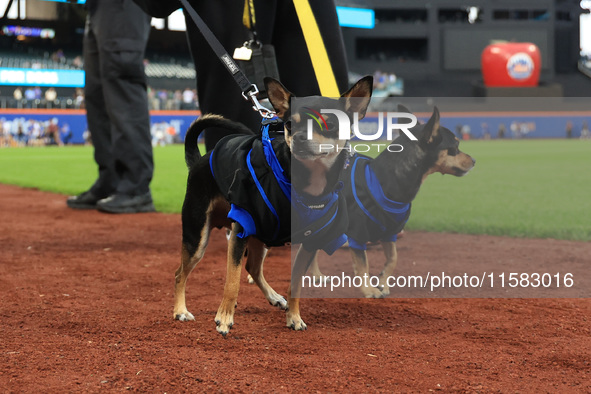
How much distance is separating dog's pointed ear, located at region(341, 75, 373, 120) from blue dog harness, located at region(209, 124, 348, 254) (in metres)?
0.27

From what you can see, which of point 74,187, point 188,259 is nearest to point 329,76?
point 188,259

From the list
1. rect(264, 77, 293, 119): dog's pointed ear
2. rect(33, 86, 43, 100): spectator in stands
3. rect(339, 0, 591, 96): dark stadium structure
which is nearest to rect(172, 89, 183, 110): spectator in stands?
rect(33, 86, 43, 100): spectator in stands

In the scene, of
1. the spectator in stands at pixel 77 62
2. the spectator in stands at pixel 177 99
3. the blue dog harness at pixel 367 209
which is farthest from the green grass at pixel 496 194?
the spectator in stands at pixel 77 62

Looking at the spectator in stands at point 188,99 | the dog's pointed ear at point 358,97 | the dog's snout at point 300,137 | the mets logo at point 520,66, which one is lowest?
the dog's snout at point 300,137

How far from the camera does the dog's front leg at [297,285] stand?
243 cm

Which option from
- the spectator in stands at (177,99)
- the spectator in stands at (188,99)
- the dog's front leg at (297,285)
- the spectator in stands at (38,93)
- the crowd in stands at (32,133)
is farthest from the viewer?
the spectator in stands at (38,93)

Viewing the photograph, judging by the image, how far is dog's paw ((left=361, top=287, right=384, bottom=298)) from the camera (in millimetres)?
2950

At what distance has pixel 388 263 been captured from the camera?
3002 millimetres

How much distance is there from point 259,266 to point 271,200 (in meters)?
0.60

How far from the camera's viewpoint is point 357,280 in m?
2.93

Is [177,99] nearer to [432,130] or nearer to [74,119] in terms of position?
[74,119]

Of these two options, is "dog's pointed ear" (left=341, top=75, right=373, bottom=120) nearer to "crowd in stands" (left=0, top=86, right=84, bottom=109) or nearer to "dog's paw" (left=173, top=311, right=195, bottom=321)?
"dog's paw" (left=173, top=311, right=195, bottom=321)

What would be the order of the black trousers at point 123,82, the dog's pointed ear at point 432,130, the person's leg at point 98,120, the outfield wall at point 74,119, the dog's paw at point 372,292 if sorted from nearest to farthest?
the dog's pointed ear at point 432,130 < the dog's paw at point 372,292 < the black trousers at point 123,82 < the person's leg at point 98,120 < the outfield wall at point 74,119

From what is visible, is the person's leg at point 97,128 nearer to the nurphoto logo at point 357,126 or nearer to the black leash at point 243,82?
the black leash at point 243,82
